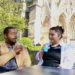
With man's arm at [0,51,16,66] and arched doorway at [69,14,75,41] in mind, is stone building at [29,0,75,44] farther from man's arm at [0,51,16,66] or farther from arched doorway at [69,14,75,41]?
man's arm at [0,51,16,66]

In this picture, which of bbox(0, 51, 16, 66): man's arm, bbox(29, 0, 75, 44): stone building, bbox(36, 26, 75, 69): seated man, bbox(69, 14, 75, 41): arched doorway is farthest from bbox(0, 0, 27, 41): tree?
bbox(0, 51, 16, 66): man's arm

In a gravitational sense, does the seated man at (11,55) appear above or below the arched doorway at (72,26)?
below

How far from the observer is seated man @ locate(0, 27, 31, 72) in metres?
2.04

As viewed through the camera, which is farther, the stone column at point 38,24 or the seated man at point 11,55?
the stone column at point 38,24

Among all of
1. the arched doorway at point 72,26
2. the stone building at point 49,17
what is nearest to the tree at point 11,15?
the stone building at point 49,17

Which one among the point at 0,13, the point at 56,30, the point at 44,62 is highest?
the point at 0,13

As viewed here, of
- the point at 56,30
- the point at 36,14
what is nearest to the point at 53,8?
the point at 36,14

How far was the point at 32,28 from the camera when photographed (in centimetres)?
563

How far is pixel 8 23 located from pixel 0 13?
0.26 m

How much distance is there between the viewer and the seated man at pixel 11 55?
2043mm

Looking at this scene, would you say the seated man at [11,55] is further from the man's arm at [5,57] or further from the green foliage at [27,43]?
the green foliage at [27,43]

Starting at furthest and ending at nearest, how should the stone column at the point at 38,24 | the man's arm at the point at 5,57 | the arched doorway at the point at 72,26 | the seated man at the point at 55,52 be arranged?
the stone column at the point at 38,24 < the arched doorway at the point at 72,26 < the seated man at the point at 55,52 < the man's arm at the point at 5,57

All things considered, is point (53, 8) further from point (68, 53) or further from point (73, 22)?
point (68, 53)

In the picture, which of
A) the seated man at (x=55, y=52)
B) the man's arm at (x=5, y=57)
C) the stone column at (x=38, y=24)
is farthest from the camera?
the stone column at (x=38, y=24)
